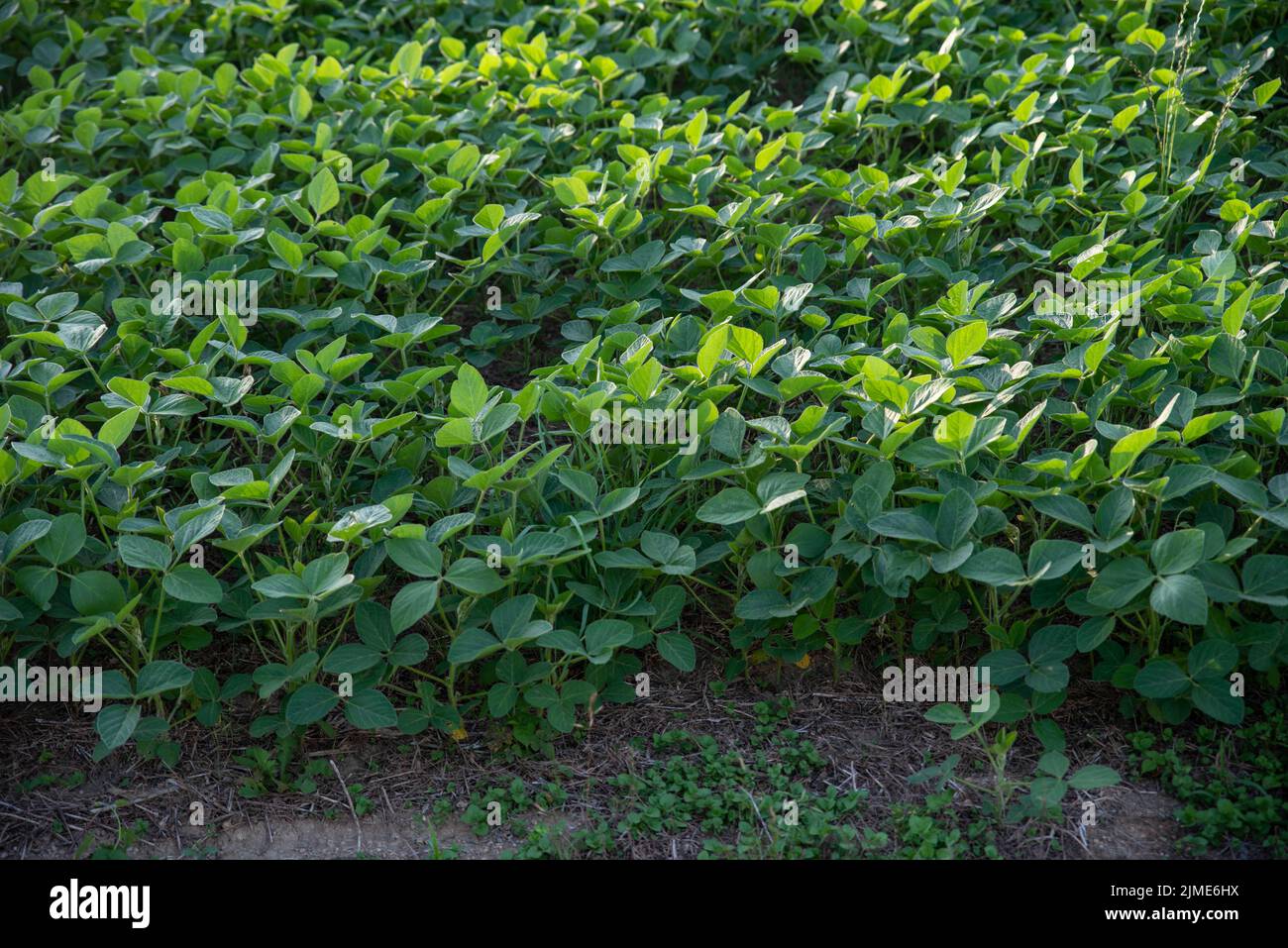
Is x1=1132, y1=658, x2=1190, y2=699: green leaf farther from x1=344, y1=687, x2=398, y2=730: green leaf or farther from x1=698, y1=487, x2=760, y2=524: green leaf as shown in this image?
x1=344, y1=687, x2=398, y2=730: green leaf

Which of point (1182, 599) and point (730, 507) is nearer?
point (1182, 599)

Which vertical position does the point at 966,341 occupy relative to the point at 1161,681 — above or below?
above

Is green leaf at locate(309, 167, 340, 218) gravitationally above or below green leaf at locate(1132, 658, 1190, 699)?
above

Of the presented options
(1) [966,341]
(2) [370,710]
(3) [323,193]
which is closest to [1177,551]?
(1) [966,341]

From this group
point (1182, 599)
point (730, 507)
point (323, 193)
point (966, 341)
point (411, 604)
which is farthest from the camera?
point (323, 193)

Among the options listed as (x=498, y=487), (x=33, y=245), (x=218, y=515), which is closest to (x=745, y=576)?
(x=498, y=487)

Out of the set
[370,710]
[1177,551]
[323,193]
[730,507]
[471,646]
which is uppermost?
[323,193]

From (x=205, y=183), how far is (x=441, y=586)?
1610mm

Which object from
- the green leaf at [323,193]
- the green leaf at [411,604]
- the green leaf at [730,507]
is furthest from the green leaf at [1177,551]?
the green leaf at [323,193]

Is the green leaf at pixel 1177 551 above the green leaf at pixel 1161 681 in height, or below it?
above

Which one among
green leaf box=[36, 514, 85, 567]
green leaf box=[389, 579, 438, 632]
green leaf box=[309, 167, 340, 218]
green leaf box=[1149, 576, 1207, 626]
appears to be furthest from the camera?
green leaf box=[309, 167, 340, 218]

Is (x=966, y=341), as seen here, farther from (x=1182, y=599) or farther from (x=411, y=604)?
(x=411, y=604)

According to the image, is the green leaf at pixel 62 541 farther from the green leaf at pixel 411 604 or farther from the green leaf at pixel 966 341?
the green leaf at pixel 966 341

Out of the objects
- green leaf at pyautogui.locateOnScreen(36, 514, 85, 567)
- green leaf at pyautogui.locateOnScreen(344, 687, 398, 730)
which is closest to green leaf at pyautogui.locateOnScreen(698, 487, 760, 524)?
green leaf at pyautogui.locateOnScreen(344, 687, 398, 730)
